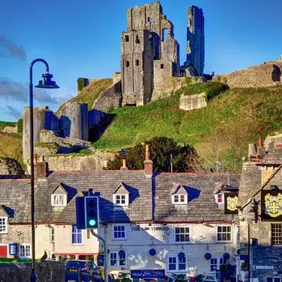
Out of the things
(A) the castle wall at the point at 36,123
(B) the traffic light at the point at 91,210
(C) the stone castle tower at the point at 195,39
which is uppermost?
(C) the stone castle tower at the point at 195,39

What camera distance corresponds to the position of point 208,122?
97812mm

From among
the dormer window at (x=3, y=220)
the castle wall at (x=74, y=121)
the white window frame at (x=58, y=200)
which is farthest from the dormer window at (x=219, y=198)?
the castle wall at (x=74, y=121)

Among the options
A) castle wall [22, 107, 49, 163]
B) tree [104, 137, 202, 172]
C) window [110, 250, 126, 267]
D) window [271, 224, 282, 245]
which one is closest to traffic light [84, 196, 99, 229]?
window [271, 224, 282, 245]

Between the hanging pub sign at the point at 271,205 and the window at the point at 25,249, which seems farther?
the window at the point at 25,249

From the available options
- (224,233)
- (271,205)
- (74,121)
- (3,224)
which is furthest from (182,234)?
(74,121)

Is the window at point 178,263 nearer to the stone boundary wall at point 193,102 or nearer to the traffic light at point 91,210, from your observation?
the traffic light at point 91,210

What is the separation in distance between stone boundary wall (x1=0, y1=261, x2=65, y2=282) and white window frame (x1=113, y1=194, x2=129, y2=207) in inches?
830

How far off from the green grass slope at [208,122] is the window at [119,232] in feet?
118

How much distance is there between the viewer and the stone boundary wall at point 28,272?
23.1 m

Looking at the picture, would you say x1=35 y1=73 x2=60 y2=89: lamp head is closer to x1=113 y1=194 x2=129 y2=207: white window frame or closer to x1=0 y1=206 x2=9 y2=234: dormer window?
x1=113 y1=194 x2=129 y2=207: white window frame

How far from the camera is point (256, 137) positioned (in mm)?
86938

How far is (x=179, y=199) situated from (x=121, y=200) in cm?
341

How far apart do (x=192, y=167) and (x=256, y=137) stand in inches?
462

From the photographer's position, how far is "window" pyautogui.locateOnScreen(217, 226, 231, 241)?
158 feet
